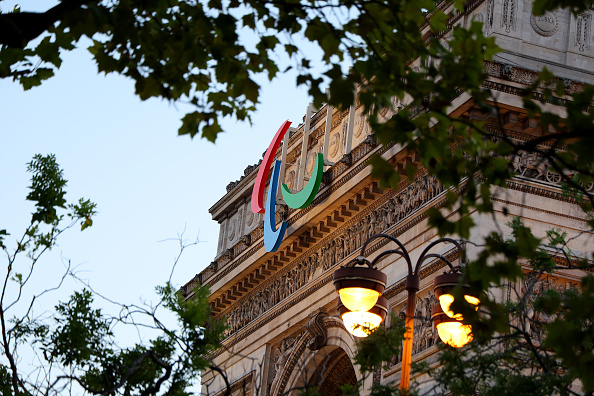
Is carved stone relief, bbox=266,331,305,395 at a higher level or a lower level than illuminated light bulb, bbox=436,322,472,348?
higher

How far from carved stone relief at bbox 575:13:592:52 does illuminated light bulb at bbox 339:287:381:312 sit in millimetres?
9991

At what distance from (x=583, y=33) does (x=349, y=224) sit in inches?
244

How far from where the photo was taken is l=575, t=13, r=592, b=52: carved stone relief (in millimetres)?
20203

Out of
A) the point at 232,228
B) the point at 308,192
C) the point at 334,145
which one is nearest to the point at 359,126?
the point at 334,145

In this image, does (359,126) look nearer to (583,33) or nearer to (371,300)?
(583,33)

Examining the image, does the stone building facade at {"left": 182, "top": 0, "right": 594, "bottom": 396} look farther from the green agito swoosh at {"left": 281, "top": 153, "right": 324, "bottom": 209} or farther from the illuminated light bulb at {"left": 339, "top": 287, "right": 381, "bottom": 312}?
the illuminated light bulb at {"left": 339, "top": 287, "right": 381, "bottom": 312}

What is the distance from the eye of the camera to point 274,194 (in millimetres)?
25031

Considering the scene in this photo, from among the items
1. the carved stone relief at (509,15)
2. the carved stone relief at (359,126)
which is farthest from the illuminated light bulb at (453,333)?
the carved stone relief at (359,126)

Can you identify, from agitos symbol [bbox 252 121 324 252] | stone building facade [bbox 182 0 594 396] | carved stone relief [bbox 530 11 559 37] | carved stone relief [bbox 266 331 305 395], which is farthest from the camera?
carved stone relief [bbox 266 331 305 395]

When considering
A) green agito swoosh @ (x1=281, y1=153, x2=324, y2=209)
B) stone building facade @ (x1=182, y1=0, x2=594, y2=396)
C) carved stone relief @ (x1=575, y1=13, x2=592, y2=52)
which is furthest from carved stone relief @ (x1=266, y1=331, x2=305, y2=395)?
carved stone relief @ (x1=575, y1=13, x2=592, y2=52)

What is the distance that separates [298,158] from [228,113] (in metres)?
18.1

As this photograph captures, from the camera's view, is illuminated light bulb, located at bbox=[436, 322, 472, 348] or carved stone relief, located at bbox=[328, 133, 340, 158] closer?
illuminated light bulb, located at bbox=[436, 322, 472, 348]

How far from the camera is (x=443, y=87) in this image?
24.6ft

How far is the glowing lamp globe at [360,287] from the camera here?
39.1ft
